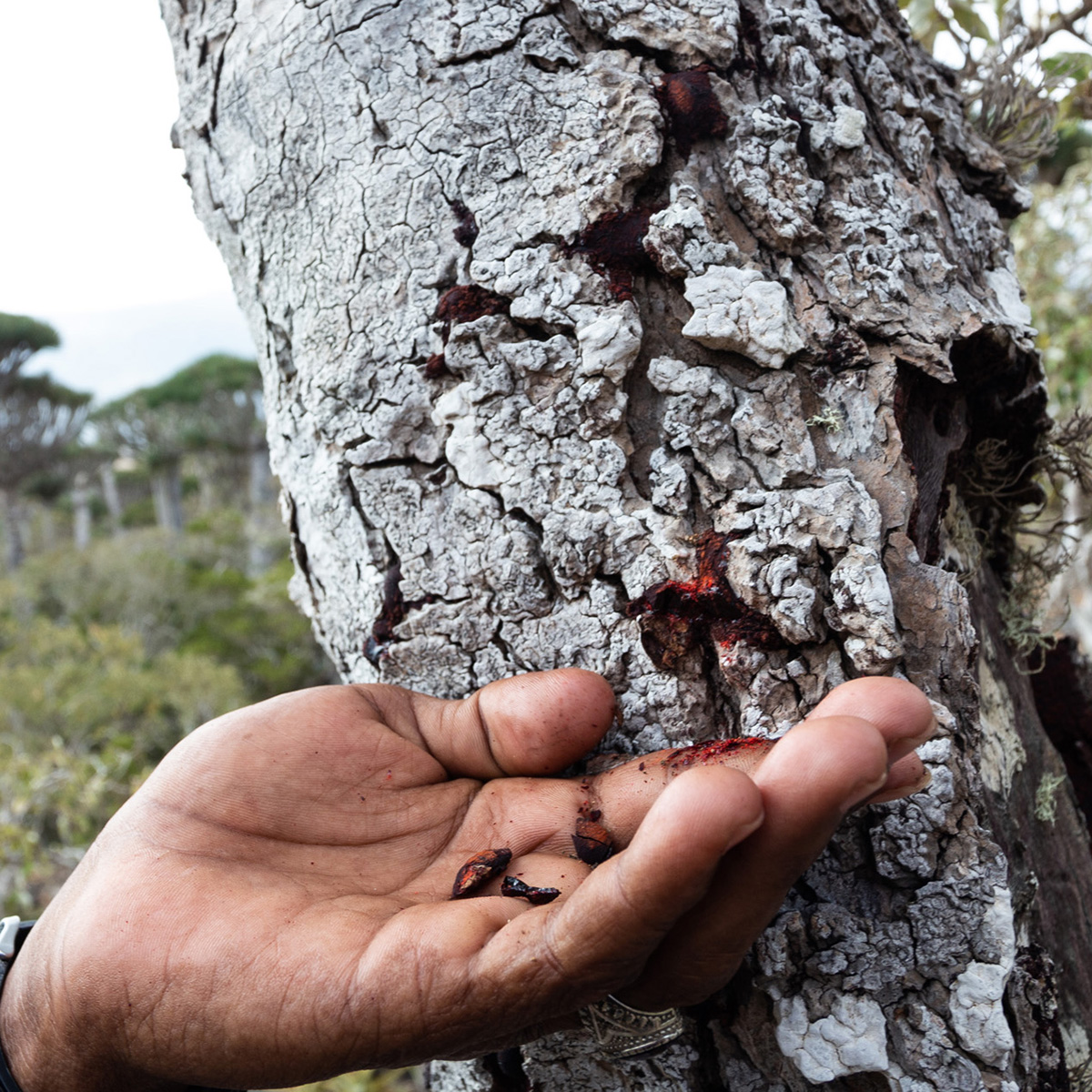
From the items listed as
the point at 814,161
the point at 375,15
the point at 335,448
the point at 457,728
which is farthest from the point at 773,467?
the point at 375,15

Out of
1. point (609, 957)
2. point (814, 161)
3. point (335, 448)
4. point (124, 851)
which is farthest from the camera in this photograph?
point (335, 448)

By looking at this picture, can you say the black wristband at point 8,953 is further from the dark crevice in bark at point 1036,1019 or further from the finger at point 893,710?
the dark crevice in bark at point 1036,1019

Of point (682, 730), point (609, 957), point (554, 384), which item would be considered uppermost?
point (554, 384)

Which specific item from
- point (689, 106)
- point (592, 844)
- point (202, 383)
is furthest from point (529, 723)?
point (202, 383)

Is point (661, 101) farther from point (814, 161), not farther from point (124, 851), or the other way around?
point (124, 851)

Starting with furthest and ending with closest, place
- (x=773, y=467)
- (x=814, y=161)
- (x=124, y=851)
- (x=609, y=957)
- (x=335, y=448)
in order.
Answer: (x=335, y=448), (x=814, y=161), (x=773, y=467), (x=124, y=851), (x=609, y=957)

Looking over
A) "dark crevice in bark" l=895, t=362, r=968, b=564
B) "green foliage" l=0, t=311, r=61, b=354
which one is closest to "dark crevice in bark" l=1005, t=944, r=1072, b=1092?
"dark crevice in bark" l=895, t=362, r=968, b=564

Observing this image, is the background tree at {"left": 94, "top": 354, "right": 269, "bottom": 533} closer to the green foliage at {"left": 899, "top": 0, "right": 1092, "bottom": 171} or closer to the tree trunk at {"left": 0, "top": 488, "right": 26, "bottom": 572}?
the tree trunk at {"left": 0, "top": 488, "right": 26, "bottom": 572}

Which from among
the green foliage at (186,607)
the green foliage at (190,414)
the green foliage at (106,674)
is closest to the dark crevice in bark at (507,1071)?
the green foliage at (106,674)
